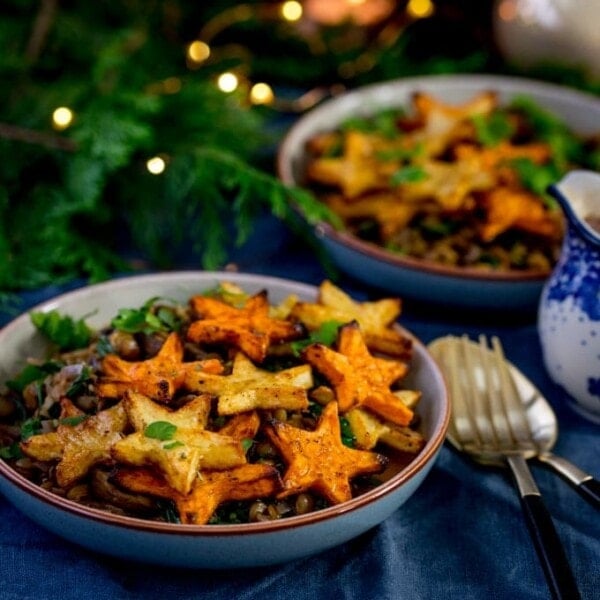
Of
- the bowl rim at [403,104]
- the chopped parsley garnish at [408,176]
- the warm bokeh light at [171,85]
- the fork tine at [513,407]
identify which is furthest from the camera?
the warm bokeh light at [171,85]

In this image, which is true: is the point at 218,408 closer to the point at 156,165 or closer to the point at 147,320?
the point at 147,320

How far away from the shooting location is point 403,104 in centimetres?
252

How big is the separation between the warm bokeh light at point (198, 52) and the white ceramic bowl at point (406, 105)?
1.82 ft

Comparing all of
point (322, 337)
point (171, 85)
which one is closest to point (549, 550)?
point (322, 337)

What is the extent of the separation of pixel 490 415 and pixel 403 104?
124 cm

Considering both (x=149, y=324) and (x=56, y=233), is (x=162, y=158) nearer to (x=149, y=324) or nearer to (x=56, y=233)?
(x=56, y=233)

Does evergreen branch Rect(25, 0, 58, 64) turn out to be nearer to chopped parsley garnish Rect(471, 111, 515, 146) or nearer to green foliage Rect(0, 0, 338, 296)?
green foliage Rect(0, 0, 338, 296)

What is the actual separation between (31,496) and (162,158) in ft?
3.64

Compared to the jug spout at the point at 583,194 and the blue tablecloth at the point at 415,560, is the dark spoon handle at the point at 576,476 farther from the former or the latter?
the jug spout at the point at 583,194

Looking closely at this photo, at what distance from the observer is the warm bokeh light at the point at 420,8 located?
307 cm

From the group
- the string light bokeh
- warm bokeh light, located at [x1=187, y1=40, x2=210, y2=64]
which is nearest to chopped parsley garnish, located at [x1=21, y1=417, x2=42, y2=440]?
the string light bokeh

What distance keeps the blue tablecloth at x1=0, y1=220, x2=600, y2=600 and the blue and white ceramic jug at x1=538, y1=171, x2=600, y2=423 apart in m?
0.11

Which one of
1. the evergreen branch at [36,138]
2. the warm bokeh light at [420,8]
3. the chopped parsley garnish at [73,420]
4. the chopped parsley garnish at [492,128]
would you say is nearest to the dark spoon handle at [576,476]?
the chopped parsley garnish at [73,420]

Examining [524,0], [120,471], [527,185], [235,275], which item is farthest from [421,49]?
[120,471]
